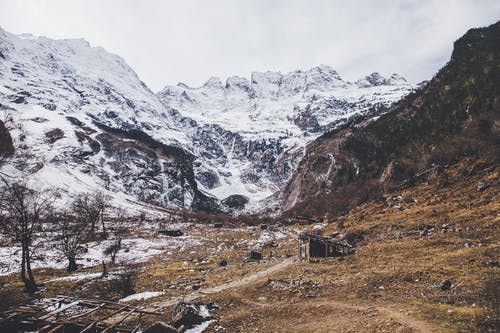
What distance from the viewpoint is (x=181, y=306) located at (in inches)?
721

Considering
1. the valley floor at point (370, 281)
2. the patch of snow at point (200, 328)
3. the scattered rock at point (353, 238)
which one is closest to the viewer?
the valley floor at point (370, 281)

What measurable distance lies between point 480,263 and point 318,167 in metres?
154

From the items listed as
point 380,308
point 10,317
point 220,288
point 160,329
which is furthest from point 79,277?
point 380,308

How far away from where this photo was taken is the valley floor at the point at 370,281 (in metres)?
14.4

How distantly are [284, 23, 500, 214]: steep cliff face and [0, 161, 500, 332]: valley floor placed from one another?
19384 mm

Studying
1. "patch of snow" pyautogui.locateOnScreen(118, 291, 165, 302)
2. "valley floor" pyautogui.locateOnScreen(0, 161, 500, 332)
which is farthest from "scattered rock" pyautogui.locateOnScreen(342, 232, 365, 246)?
"patch of snow" pyautogui.locateOnScreen(118, 291, 165, 302)

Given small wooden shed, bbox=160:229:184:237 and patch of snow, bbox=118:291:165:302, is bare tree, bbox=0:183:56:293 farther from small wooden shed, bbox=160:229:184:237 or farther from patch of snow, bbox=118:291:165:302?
small wooden shed, bbox=160:229:184:237

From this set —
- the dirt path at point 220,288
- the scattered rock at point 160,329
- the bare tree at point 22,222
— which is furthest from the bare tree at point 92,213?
the scattered rock at point 160,329

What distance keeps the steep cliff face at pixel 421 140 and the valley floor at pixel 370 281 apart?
1938cm

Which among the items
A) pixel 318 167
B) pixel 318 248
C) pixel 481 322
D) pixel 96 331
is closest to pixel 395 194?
pixel 318 248

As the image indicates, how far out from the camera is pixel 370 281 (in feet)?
65.2

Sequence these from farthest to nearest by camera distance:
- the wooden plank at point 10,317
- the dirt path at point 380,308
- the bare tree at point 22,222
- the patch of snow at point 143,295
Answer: the bare tree at point 22,222 → the patch of snow at point 143,295 → the dirt path at point 380,308 → the wooden plank at point 10,317

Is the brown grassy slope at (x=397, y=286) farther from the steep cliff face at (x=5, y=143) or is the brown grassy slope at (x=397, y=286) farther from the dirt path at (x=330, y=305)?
the steep cliff face at (x=5, y=143)

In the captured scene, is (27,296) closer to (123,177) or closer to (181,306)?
(181,306)
